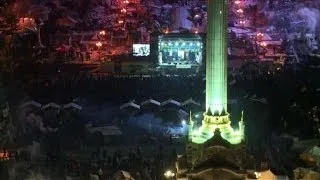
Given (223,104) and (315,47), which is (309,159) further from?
(315,47)

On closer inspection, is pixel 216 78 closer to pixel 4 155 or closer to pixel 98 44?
pixel 4 155

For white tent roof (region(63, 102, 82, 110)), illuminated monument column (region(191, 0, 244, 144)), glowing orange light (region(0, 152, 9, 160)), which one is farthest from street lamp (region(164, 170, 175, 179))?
white tent roof (region(63, 102, 82, 110))

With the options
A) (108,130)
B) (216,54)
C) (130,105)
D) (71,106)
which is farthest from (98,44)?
(216,54)

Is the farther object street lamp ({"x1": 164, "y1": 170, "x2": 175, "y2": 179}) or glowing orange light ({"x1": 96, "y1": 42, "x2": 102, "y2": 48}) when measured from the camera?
glowing orange light ({"x1": 96, "y1": 42, "x2": 102, "y2": 48})

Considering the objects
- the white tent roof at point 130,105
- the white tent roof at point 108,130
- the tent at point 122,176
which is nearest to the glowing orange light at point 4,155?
the white tent roof at point 108,130

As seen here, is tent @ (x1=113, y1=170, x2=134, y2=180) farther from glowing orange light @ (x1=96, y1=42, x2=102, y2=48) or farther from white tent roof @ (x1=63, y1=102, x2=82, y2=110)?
glowing orange light @ (x1=96, y1=42, x2=102, y2=48)

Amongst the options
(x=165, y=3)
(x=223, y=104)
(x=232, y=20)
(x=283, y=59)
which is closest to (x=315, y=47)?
(x=283, y=59)

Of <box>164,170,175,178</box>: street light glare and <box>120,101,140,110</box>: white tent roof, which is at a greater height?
<box>120,101,140,110</box>: white tent roof
